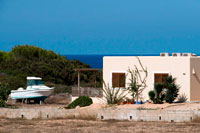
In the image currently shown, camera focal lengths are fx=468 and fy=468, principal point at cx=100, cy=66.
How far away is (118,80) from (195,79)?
15.8ft

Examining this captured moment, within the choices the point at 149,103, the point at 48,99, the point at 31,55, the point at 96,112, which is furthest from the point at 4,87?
the point at 31,55

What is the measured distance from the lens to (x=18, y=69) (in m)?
52.8

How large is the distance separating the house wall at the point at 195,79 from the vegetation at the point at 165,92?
95 cm

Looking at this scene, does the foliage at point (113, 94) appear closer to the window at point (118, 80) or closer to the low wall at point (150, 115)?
the window at point (118, 80)

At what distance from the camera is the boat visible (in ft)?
110

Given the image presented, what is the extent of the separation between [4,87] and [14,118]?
9304 millimetres

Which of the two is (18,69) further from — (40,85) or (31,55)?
Result: (40,85)

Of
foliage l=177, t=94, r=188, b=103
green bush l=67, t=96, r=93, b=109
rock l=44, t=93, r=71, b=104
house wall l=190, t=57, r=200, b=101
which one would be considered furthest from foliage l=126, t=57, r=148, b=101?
rock l=44, t=93, r=71, b=104

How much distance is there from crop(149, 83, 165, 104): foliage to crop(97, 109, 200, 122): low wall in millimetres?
6964

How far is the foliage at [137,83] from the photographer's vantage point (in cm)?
2752

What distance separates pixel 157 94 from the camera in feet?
85.3

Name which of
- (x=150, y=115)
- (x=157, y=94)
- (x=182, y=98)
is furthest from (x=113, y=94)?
(x=150, y=115)

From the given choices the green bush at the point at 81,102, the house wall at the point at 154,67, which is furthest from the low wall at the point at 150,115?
the house wall at the point at 154,67

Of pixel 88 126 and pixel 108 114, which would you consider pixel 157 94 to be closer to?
pixel 108 114
